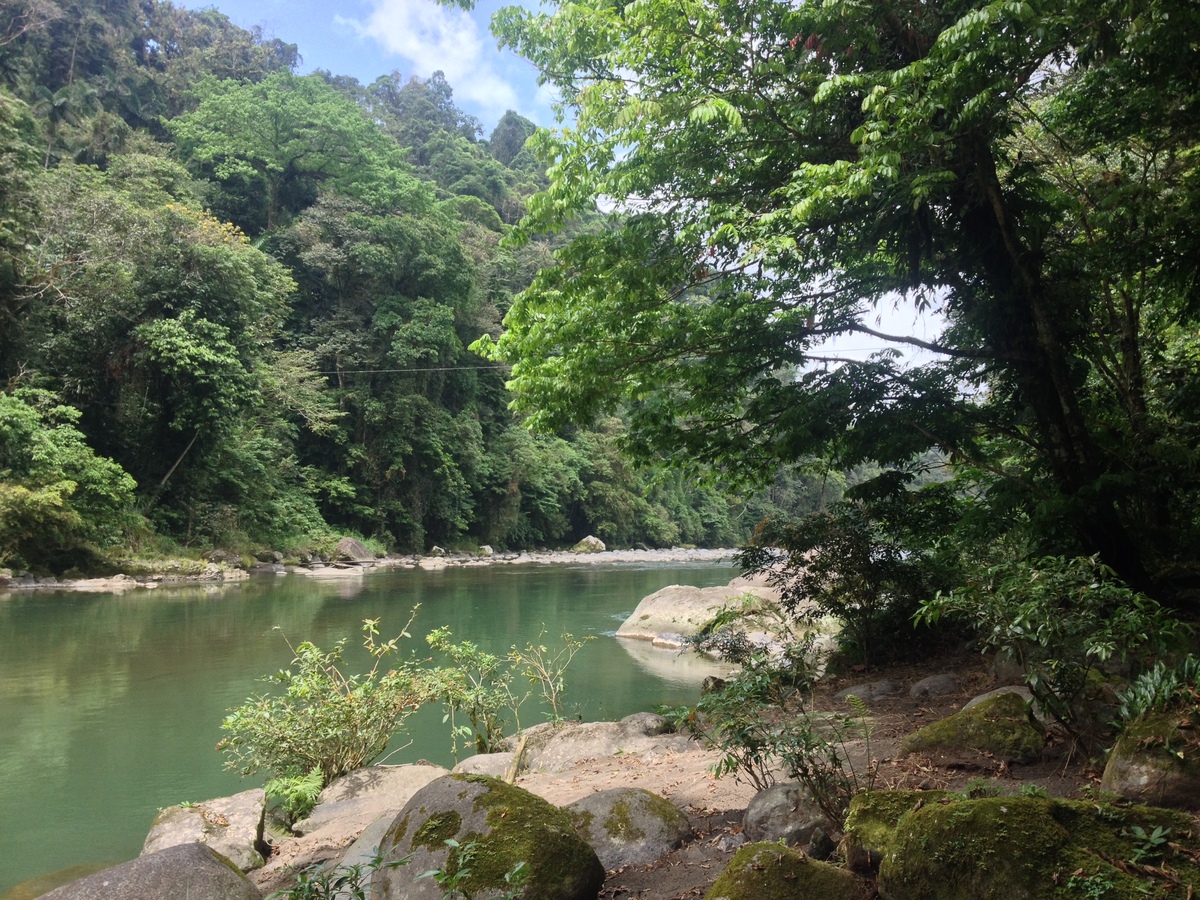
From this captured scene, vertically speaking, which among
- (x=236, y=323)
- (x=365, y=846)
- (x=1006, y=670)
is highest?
(x=236, y=323)

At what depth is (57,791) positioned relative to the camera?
5988 mm

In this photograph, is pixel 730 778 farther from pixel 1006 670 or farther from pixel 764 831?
pixel 1006 670

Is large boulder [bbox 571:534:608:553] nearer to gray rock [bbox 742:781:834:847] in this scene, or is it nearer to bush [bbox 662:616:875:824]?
bush [bbox 662:616:875:824]

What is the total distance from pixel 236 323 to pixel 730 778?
75.3ft

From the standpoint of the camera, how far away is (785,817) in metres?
3.22

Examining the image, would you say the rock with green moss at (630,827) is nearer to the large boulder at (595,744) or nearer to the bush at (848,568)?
the large boulder at (595,744)

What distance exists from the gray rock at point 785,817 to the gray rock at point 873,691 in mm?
3001

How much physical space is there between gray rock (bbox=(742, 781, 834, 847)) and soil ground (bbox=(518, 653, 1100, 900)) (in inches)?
5.1

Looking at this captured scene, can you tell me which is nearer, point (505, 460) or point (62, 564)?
point (62, 564)

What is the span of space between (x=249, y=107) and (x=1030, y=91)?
3537 cm

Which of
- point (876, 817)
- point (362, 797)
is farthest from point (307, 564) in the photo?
point (876, 817)

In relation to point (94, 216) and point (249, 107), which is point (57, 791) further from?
point (249, 107)

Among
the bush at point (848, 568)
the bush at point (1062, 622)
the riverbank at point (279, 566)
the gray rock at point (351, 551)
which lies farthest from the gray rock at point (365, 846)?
the gray rock at point (351, 551)

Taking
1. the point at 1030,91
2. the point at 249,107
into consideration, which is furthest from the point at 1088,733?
the point at 249,107
